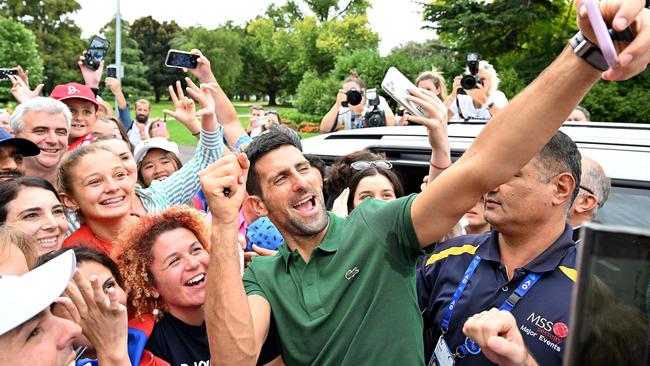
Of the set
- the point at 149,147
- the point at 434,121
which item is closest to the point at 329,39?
the point at 149,147

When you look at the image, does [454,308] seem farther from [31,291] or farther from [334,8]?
[334,8]

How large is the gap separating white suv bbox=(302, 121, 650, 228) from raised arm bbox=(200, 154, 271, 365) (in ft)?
6.84

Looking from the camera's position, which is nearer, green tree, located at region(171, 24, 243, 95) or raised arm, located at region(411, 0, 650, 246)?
raised arm, located at region(411, 0, 650, 246)

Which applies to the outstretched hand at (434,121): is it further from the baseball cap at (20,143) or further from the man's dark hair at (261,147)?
the baseball cap at (20,143)

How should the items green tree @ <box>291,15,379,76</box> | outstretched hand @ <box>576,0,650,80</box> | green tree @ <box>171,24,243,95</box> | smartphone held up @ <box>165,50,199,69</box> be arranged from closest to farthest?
outstretched hand @ <box>576,0,650,80</box> → smartphone held up @ <box>165,50,199,69</box> → green tree @ <box>291,15,379,76</box> → green tree @ <box>171,24,243,95</box>

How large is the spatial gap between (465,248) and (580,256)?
1853 mm

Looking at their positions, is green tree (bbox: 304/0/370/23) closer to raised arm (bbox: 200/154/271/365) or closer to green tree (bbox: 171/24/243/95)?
green tree (bbox: 171/24/243/95)

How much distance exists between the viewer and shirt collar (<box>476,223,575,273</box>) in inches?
89.9

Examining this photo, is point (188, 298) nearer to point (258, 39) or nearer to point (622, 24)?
point (622, 24)

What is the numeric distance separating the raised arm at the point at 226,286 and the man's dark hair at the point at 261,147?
524mm

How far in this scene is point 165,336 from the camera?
2.57 m

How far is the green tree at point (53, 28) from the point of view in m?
65.6

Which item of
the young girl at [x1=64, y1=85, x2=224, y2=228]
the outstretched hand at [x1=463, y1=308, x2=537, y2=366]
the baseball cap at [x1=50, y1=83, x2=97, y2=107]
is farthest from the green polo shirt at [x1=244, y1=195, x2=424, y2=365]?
the baseball cap at [x1=50, y1=83, x2=97, y2=107]

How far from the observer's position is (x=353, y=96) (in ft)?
25.3
